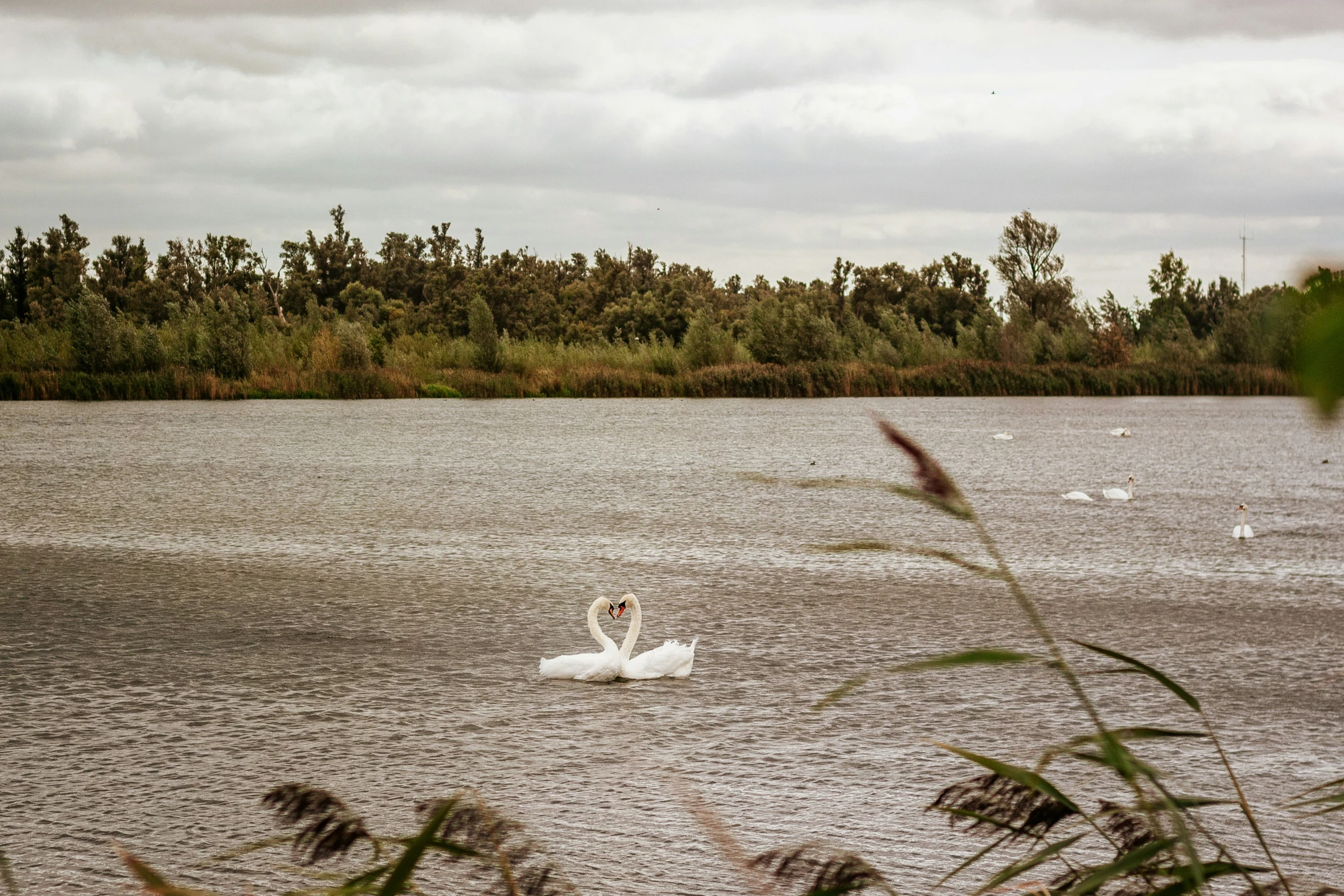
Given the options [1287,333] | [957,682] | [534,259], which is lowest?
[957,682]

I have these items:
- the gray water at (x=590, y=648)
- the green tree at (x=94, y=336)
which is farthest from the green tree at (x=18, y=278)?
the gray water at (x=590, y=648)

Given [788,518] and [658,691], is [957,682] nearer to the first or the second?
[658,691]

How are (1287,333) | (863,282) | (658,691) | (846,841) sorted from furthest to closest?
(863,282) < (658,691) < (846,841) < (1287,333)

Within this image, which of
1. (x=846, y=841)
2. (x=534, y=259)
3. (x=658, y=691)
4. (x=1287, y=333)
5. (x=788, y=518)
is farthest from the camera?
(x=534, y=259)

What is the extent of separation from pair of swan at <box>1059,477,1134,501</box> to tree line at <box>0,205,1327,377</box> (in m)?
29.3

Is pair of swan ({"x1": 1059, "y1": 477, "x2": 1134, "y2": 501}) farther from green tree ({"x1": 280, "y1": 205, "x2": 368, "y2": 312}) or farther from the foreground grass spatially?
A: green tree ({"x1": 280, "y1": 205, "x2": 368, "y2": 312})

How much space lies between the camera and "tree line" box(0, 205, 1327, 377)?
42.4 m

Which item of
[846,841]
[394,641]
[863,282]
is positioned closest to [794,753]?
[846,841]

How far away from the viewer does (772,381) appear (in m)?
42.2

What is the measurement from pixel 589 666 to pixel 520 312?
60.8m

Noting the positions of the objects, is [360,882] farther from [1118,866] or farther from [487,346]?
[487,346]

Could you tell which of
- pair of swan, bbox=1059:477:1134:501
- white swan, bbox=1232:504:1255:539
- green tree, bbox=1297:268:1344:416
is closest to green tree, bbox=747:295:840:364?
pair of swan, bbox=1059:477:1134:501

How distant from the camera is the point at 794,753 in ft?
14.6

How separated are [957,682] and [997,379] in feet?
130
